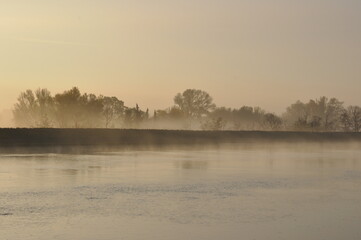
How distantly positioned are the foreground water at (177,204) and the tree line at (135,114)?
219ft

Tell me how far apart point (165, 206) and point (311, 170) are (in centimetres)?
1730

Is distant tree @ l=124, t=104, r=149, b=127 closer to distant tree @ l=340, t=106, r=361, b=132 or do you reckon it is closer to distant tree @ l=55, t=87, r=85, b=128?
distant tree @ l=55, t=87, r=85, b=128

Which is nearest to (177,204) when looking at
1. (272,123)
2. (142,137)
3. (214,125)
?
(142,137)

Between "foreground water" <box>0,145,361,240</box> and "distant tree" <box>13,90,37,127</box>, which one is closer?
"foreground water" <box>0,145,361,240</box>

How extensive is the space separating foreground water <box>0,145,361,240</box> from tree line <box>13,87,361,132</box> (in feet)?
219

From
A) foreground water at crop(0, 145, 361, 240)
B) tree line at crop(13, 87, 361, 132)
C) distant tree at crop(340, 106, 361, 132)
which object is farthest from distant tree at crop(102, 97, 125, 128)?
foreground water at crop(0, 145, 361, 240)

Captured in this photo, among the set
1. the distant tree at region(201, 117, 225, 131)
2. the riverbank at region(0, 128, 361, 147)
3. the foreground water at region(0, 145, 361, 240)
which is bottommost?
the foreground water at region(0, 145, 361, 240)

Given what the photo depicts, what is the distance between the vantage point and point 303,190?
84.3 feet

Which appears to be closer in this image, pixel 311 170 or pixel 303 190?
pixel 303 190

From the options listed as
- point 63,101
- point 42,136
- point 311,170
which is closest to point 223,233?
point 311,170

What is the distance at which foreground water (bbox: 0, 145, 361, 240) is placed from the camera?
16359mm

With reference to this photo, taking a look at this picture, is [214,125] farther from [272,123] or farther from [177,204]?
[177,204]

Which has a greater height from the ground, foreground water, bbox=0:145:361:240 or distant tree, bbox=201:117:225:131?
distant tree, bbox=201:117:225:131

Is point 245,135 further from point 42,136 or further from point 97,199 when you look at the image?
point 97,199
